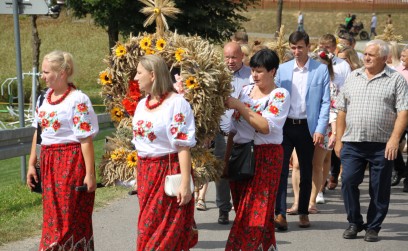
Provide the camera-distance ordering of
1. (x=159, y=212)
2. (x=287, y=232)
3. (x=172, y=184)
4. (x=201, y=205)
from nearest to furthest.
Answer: (x=172, y=184)
(x=159, y=212)
(x=287, y=232)
(x=201, y=205)

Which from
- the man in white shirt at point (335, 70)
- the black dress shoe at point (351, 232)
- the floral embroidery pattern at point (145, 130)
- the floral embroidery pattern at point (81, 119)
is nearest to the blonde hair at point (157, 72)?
the floral embroidery pattern at point (145, 130)

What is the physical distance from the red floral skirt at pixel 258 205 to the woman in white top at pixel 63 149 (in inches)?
48.3

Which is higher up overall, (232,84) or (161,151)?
(232,84)

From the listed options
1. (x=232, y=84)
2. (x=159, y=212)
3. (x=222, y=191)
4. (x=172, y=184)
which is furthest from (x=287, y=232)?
(x=172, y=184)

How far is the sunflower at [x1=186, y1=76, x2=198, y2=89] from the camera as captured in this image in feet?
21.7

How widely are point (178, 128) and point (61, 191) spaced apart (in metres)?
1.26

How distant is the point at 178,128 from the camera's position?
602 cm

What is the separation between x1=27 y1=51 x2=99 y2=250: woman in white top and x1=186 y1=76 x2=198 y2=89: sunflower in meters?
0.77

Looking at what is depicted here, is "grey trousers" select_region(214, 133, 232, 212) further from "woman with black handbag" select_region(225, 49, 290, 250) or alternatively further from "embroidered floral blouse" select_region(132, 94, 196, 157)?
"embroidered floral blouse" select_region(132, 94, 196, 157)

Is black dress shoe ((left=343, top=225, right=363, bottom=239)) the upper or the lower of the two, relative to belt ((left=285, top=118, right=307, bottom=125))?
lower

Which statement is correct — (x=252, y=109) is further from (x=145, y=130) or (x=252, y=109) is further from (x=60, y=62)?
(x=60, y=62)

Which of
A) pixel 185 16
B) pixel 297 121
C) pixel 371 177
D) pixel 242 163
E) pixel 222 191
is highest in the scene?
pixel 185 16

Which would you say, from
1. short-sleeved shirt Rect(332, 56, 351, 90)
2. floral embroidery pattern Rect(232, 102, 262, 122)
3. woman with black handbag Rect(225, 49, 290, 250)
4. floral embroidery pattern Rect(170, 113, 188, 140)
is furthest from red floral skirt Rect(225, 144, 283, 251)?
short-sleeved shirt Rect(332, 56, 351, 90)

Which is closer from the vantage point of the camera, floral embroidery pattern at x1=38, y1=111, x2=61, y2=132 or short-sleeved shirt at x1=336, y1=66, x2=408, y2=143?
floral embroidery pattern at x1=38, y1=111, x2=61, y2=132
